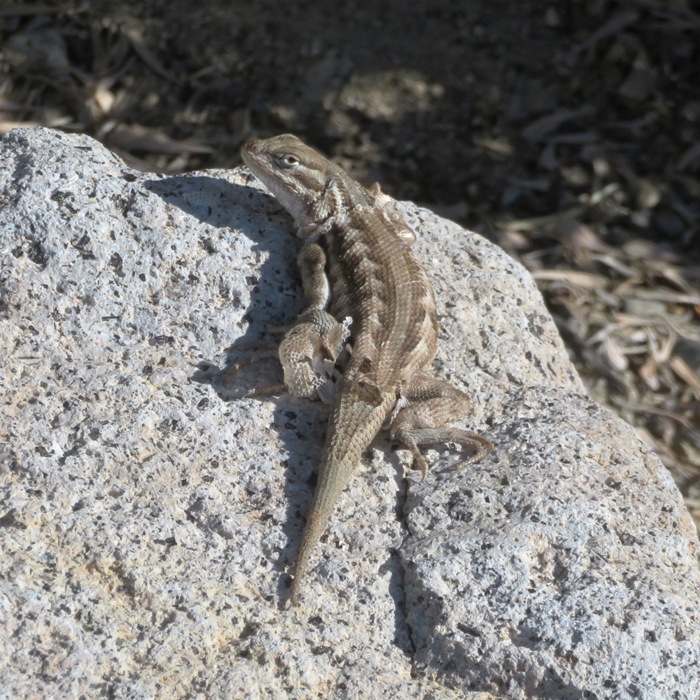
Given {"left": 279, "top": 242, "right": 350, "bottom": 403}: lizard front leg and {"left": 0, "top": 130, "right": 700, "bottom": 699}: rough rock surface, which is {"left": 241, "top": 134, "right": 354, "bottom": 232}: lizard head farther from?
{"left": 0, "top": 130, "right": 700, "bottom": 699}: rough rock surface

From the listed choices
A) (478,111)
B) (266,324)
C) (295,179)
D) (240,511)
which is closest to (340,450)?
(240,511)

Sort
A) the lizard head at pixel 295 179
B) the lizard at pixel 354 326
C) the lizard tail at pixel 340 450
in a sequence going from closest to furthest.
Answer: the lizard tail at pixel 340 450, the lizard at pixel 354 326, the lizard head at pixel 295 179

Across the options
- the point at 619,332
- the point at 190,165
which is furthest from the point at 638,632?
the point at 190,165

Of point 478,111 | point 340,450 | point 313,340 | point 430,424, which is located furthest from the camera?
point 478,111

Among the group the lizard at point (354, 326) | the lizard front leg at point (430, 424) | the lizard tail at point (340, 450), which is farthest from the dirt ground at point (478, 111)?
the lizard tail at point (340, 450)

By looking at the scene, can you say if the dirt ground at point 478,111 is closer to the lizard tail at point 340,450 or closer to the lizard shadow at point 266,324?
the lizard shadow at point 266,324

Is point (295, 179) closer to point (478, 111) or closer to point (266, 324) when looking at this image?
point (266, 324)
